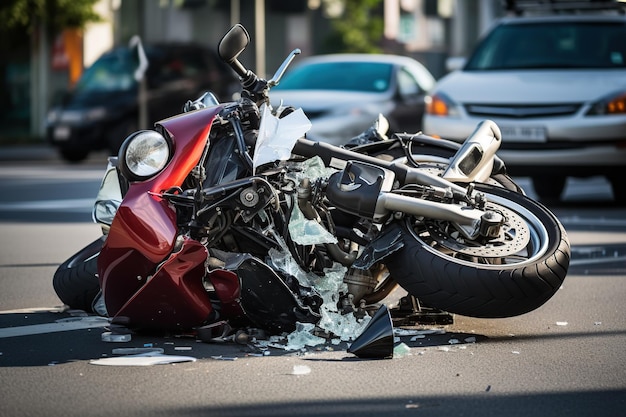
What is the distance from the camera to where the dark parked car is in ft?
76.4

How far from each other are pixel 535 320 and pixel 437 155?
0.97 metres

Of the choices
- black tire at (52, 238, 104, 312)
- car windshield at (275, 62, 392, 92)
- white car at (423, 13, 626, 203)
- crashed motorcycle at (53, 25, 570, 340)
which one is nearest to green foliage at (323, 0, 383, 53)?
car windshield at (275, 62, 392, 92)

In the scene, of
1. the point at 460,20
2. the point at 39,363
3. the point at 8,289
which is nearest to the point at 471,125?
the point at 8,289

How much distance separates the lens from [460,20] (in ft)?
156

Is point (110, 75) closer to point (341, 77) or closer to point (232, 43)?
point (341, 77)

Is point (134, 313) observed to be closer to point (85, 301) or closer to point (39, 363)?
point (39, 363)

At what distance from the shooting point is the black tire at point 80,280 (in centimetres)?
699

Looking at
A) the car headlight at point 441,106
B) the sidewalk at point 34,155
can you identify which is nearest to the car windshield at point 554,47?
the car headlight at point 441,106

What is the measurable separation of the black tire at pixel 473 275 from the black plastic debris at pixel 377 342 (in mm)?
300

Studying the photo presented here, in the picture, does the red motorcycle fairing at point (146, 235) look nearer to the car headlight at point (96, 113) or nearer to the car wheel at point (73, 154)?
the car headlight at point (96, 113)

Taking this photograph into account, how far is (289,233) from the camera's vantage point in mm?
6207

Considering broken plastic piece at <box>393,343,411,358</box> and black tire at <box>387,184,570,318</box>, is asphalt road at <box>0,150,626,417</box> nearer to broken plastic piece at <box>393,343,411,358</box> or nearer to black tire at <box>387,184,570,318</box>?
broken plastic piece at <box>393,343,411,358</box>

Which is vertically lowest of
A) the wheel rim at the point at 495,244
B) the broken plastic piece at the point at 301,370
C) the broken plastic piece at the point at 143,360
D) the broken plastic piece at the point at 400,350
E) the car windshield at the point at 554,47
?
the broken plastic piece at the point at 400,350

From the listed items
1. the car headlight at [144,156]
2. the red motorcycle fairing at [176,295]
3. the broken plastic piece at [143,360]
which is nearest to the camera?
the broken plastic piece at [143,360]
